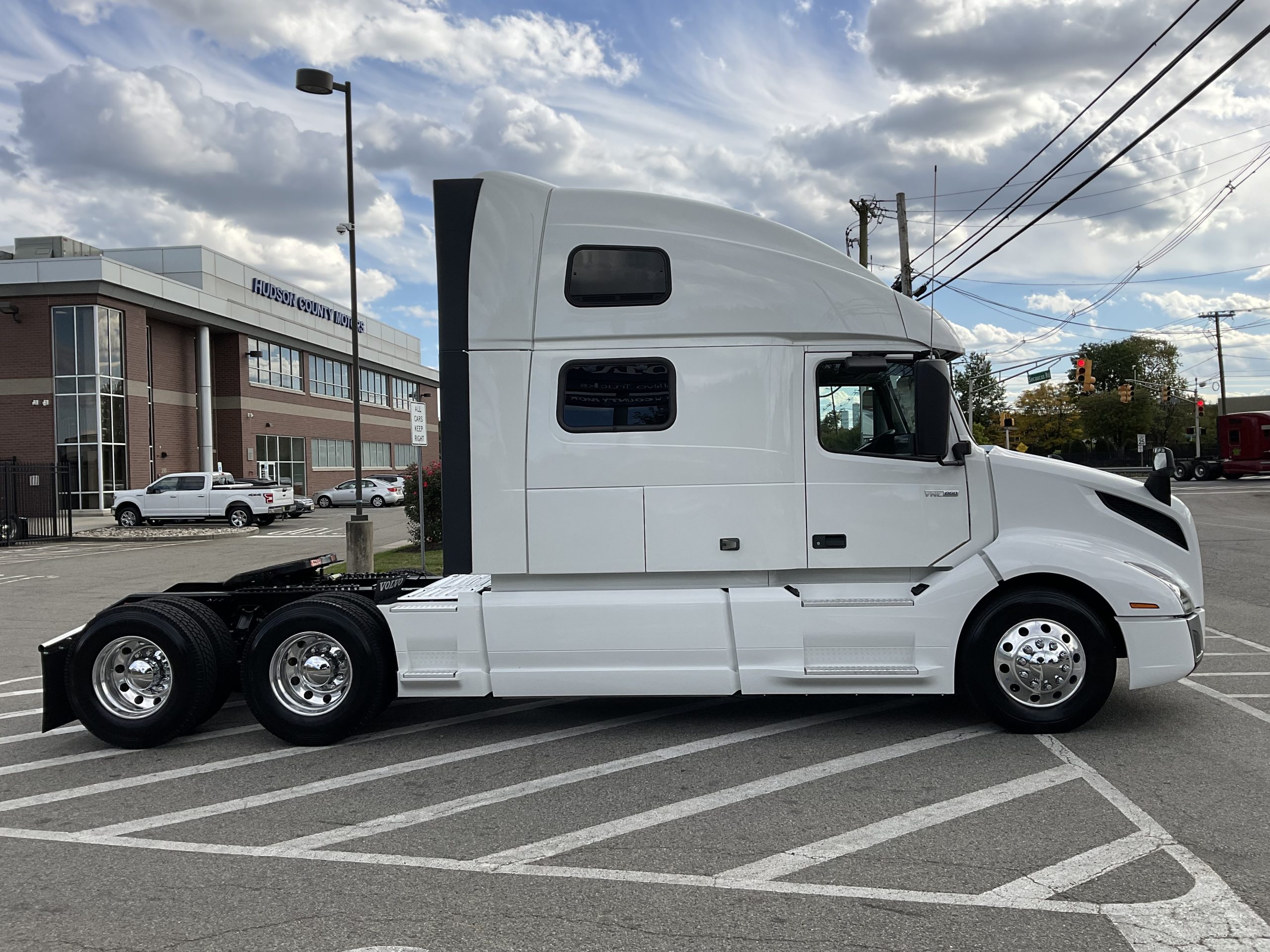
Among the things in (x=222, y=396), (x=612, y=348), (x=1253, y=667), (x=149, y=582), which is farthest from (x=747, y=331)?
(x=222, y=396)

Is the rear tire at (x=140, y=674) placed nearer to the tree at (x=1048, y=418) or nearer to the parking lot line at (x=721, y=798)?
the parking lot line at (x=721, y=798)

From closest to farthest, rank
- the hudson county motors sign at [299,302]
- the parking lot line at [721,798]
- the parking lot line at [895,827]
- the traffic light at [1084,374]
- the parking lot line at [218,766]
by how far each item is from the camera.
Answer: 1. the parking lot line at [895,827]
2. the parking lot line at [721,798]
3. the parking lot line at [218,766]
4. the traffic light at [1084,374]
5. the hudson county motors sign at [299,302]

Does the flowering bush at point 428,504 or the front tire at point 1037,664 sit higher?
the flowering bush at point 428,504

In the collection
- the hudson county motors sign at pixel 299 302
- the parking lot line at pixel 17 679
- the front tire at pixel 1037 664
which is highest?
the hudson county motors sign at pixel 299 302

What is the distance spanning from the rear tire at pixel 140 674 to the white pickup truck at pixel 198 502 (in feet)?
81.5

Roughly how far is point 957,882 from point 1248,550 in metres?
15.4

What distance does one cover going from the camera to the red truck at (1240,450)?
1597 inches

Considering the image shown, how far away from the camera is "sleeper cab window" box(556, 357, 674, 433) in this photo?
580cm

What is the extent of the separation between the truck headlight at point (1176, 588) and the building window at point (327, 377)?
51.1 m

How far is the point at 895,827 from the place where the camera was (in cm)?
430

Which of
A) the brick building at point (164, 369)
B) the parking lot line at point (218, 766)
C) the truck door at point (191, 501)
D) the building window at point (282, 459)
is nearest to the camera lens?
the parking lot line at point (218, 766)

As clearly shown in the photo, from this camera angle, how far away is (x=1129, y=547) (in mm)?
5777

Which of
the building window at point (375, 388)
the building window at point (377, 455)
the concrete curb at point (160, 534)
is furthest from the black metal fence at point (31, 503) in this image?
the building window at point (375, 388)

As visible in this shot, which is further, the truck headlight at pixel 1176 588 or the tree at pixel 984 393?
the tree at pixel 984 393
